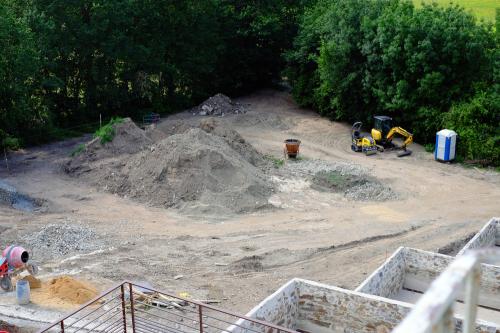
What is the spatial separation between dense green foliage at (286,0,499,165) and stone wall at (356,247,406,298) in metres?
14.4

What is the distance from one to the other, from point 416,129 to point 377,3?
7040mm

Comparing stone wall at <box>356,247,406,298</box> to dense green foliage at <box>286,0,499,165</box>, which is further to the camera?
dense green foliage at <box>286,0,499,165</box>

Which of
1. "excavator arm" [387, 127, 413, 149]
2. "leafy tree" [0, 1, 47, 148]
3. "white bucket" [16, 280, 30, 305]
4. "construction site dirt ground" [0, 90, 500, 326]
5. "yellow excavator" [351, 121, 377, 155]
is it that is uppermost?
"leafy tree" [0, 1, 47, 148]

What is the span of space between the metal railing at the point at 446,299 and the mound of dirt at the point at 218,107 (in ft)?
111

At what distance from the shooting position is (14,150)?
29.0 metres

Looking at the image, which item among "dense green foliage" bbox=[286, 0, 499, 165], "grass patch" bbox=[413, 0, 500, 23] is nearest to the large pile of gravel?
"dense green foliage" bbox=[286, 0, 499, 165]

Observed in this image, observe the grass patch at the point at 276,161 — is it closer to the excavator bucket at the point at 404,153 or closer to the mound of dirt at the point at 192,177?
the mound of dirt at the point at 192,177

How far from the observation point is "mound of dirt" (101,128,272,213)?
2200 centimetres

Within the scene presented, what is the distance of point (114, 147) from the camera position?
26391 millimetres

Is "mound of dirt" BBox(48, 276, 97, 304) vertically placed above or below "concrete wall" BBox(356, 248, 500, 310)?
below

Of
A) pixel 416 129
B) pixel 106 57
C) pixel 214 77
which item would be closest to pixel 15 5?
pixel 106 57

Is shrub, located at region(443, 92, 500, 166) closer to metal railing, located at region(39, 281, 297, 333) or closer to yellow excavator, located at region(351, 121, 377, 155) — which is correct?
yellow excavator, located at region(351, 121, 377, 155)

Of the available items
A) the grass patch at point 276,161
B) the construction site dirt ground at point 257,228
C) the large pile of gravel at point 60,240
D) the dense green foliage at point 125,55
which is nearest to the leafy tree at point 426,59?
the construction site dirt ground at point 257,228

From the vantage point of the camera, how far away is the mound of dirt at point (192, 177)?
22000 mm
